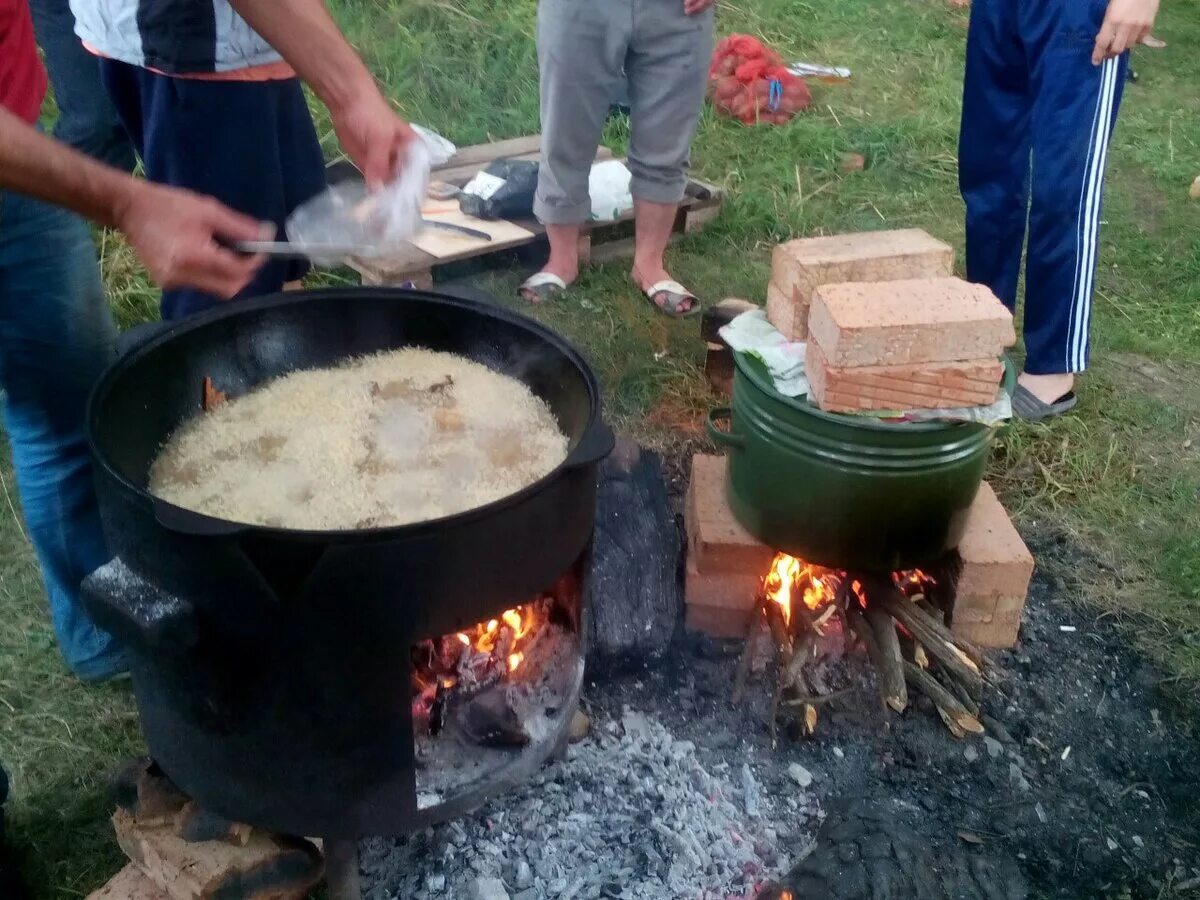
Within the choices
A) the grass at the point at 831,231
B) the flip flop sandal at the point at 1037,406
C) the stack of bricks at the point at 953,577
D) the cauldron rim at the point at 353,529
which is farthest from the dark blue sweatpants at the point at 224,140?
the flip flop sandal at the point at 1037,406

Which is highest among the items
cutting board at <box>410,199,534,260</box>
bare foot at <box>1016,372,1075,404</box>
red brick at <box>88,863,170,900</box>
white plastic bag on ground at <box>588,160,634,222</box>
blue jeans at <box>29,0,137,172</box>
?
blue jeans at <box>29,0,137,172</box>

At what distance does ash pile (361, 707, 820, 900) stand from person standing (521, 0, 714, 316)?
8.27ft

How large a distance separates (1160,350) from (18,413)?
4.23 meters

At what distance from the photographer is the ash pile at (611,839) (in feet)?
6.80

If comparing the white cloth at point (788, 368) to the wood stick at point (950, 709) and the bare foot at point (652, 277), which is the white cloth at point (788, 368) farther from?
the bare foot at point (652, 277)

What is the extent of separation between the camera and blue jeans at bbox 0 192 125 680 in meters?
2.06

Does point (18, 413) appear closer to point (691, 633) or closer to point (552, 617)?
point (552, 617)

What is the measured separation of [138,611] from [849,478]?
162 centimetres

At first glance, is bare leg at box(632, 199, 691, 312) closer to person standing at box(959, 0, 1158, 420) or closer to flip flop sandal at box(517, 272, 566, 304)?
flip flop sandal at box(517, 272, 566, 304)

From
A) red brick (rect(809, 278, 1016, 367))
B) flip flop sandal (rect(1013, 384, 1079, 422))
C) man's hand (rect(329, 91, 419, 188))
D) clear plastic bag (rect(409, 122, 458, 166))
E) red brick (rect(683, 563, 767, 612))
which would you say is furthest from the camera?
clear plastic bag (rect(409, 122, 458, 166))

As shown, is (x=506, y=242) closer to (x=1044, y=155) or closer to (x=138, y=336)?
(x=1044, y=155)

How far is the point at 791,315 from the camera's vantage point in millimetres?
2732

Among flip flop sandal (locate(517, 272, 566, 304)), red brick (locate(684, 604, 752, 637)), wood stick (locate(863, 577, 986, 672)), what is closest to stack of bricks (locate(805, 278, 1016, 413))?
wood stick (locate(863, 577, 986, 672))

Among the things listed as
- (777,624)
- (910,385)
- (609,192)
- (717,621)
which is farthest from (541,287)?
(910,385)
